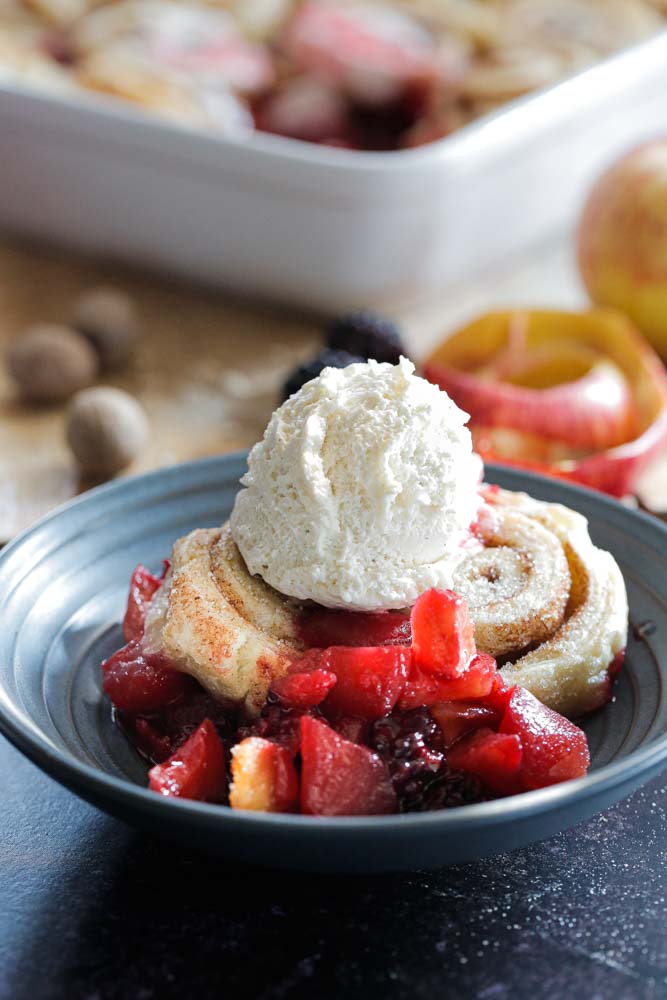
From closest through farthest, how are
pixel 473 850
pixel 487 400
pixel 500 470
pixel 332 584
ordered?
pixel 473 850
pixel 332 584
pixel 500 470
pixel 487 400

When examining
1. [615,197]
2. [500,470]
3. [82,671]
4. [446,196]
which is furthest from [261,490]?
[615,197]

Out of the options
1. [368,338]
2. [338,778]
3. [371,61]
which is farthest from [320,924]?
[371,61]

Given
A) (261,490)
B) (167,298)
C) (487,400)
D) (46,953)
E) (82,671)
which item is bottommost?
(46,953)

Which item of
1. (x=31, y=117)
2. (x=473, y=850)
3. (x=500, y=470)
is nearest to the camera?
(x=473, y=850)

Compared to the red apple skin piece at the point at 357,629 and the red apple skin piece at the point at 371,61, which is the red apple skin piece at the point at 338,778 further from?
the red apple skin piece at the point at 371,61

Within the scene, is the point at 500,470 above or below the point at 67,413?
below

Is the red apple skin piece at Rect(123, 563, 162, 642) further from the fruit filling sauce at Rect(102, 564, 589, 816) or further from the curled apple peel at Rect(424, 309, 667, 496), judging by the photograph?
the curled apple peel at Rect(424, 309, 667, 496)

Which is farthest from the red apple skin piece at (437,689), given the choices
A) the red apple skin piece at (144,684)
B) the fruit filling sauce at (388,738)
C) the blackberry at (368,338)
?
the blackberry at (368,338)

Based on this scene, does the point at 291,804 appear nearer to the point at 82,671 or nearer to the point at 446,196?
the point at 82,671

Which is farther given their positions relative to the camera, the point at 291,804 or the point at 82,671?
the point at 82,671
